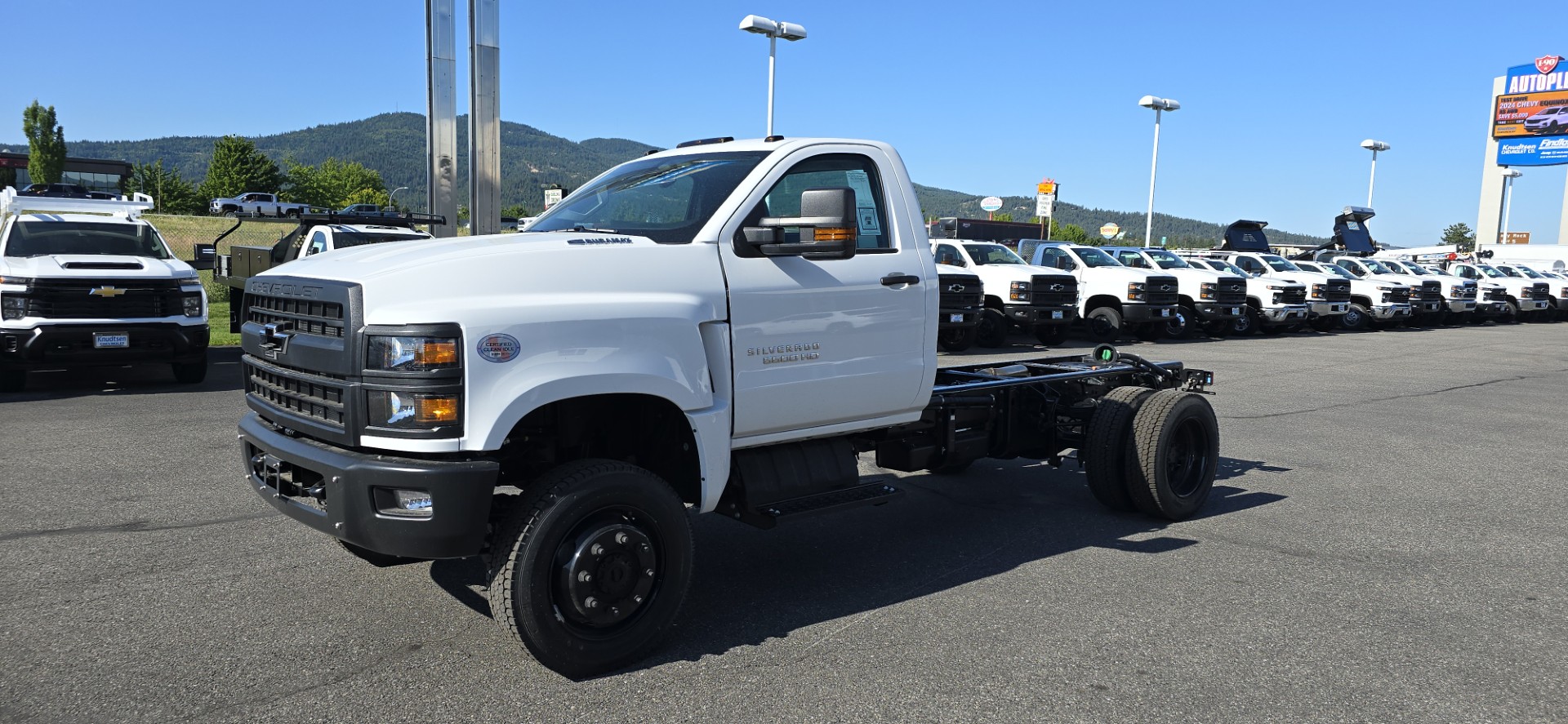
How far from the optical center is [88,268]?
10672mm

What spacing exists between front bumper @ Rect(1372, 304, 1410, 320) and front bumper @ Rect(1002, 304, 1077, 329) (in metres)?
12.9

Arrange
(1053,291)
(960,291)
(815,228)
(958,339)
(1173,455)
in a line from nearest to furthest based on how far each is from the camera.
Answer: (815,228), (1173,455), (960,291), (958,339), (1053,291)

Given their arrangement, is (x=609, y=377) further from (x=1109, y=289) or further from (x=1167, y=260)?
(x=1167, y=260)

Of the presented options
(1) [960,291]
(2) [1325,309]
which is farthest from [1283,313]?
(1) [960,291]

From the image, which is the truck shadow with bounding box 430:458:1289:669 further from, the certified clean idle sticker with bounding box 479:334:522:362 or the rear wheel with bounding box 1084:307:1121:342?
the rear wheel with bounding box 1084:307:1121:342

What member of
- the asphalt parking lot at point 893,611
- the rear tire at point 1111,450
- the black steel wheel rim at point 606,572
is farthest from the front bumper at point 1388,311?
the black steel wheel rim at point 606,572

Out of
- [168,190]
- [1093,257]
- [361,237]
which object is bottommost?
[361,237]

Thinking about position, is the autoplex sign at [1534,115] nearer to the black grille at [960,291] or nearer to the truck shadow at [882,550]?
the black grille at [960,291]

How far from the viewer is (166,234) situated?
190ft

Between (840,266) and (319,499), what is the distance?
7.74 ft

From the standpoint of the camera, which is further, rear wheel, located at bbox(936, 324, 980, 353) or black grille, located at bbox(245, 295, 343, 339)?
rear wheel, located at bbox(936, 324, 980, 353)

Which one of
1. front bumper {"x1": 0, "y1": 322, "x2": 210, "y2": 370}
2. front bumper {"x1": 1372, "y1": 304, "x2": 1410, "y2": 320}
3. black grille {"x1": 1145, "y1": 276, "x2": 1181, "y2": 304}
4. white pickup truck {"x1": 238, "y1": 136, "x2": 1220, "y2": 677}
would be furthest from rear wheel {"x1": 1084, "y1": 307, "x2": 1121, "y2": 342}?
white pickup truck {"x1": 238, "y1": 136, "x2": 1220, "y2": 677}

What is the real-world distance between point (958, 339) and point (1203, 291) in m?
7.23

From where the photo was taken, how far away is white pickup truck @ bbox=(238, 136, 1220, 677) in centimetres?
370
